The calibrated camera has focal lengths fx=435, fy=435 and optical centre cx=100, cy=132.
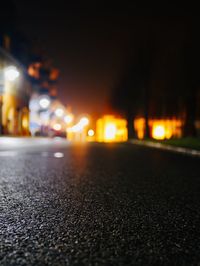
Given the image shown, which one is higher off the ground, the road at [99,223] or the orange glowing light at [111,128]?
the orange glowing light at [111,128]

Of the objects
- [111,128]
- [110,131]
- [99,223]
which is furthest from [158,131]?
[99,223]

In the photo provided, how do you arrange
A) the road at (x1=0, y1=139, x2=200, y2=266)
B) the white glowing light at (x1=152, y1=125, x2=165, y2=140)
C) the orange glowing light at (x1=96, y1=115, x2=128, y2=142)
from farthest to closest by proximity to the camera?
the orange glowing light at (x1=96, y1=115, x2=128, y2=142) → the white glowing light at (x1=152, y1=125, x2=165, y2=140) → the road at (x1=0, y1=139, x2=200, y2=266)

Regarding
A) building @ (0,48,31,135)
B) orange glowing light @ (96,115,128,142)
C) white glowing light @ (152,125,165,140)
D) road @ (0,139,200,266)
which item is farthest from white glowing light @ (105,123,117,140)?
road @ (0,139,200,266)

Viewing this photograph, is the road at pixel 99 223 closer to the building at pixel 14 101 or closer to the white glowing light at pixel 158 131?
the building at pixel 14 101

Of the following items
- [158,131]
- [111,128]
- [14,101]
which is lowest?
[158,131]

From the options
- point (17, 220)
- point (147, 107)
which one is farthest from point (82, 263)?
point (147, 107)

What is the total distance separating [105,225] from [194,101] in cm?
3771

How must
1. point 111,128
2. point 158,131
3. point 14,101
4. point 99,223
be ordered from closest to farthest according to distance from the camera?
point 99,223 < point 14,101 < point 158,131 < point 111,128

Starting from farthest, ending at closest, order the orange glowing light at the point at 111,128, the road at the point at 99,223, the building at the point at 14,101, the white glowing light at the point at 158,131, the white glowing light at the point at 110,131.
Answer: the white glowing light at the point at 110,131, the orange glowing light at the point at 111,128, the white glowing light at the point at 158,131, the building at the point at 14,101, the road at the point at 99,223

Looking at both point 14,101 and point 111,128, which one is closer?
point 14,101

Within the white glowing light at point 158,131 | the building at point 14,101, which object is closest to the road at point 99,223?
the building at point 14,101

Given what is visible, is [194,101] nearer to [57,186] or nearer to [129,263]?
[57,186]

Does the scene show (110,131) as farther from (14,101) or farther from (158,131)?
(14,101)

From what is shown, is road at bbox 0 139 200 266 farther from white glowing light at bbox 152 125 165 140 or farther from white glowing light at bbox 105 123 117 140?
white glowing light at bbox 105 123 117 140
